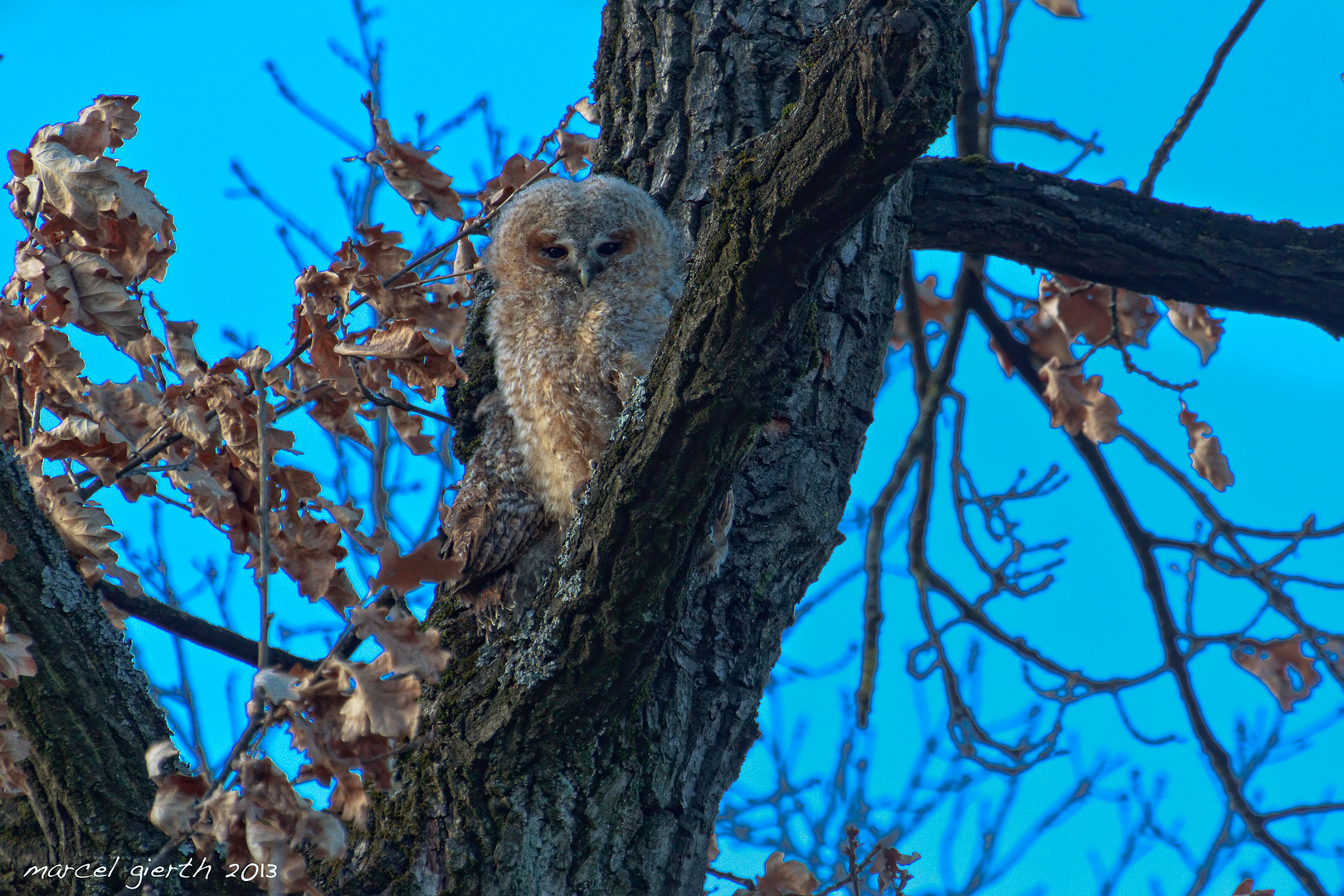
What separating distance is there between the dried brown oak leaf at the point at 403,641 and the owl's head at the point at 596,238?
4.86 ft

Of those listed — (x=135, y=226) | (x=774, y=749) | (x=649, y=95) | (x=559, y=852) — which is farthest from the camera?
(x=774, y=749)

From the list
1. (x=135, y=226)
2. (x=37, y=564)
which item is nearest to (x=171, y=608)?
(x=37, y=564)

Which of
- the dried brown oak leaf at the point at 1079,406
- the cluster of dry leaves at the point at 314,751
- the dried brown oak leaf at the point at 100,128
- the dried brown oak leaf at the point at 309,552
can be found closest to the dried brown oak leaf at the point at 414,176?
the dried brown oak leaf at the point at 100,128

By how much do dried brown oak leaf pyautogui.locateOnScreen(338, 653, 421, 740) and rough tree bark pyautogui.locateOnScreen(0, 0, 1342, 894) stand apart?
22.0 inches

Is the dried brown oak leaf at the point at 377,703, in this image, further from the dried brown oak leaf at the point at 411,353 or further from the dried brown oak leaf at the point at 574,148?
the dried brown oak leaf at the point at 574,148

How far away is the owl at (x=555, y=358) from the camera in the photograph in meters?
2.71

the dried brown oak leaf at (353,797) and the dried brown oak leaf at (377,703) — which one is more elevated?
the dried brown oak leaf at (377,703)

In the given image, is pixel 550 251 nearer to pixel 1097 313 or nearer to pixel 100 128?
pixel 100 128

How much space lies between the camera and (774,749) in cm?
641

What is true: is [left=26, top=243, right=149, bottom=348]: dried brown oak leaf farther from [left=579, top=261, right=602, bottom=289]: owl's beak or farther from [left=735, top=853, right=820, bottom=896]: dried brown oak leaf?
[left=735, top=853, right=820, bottom=896]: dried brown oak leaf

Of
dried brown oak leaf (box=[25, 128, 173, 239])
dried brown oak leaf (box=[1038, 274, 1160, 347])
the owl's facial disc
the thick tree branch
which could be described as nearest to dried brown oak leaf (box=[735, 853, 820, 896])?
the owl's facial disc

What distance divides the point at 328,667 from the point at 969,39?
3.85m

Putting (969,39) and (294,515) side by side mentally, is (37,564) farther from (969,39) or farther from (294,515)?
(969,39)

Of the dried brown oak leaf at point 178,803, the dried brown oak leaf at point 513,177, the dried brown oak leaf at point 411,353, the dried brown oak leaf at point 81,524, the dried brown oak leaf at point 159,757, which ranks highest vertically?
the dried brown oak leaf at point 513,177
